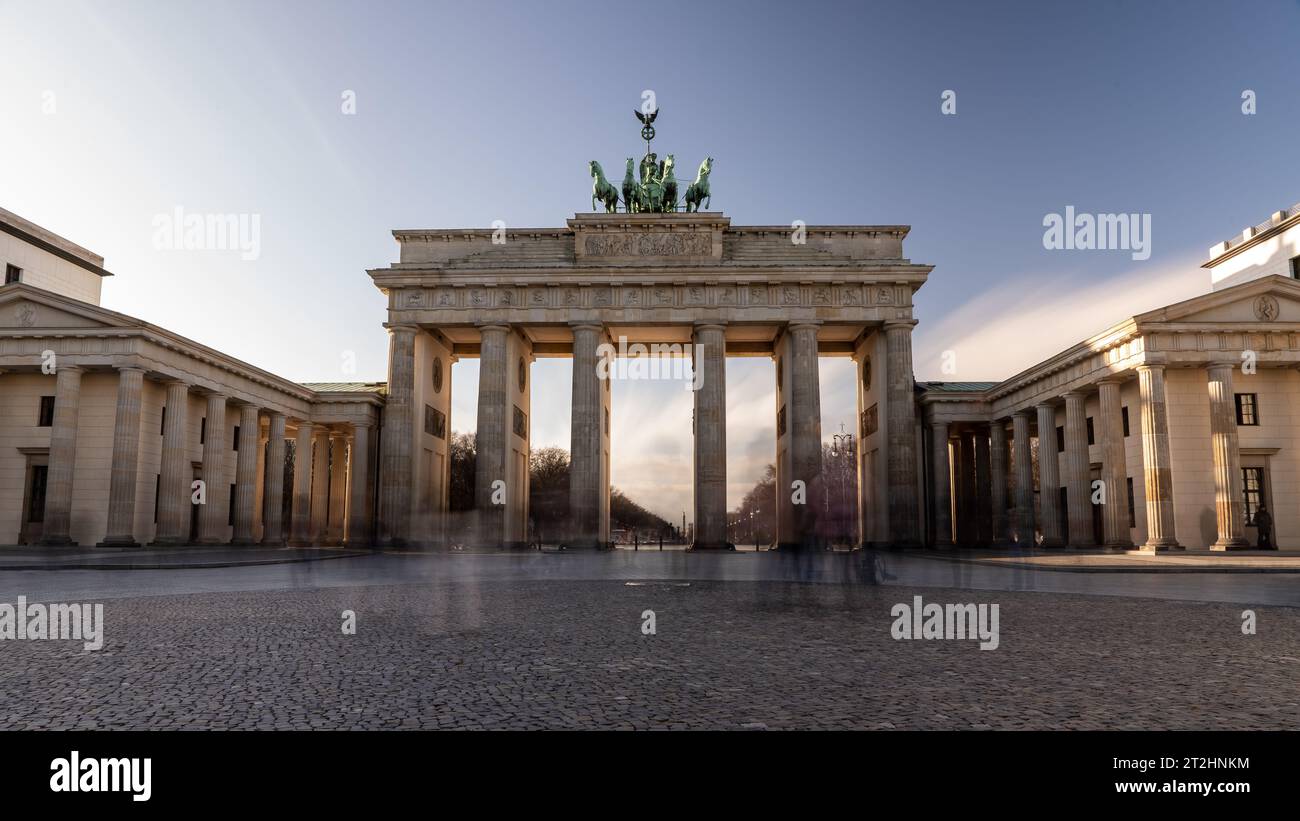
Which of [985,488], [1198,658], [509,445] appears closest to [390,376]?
[509,445]

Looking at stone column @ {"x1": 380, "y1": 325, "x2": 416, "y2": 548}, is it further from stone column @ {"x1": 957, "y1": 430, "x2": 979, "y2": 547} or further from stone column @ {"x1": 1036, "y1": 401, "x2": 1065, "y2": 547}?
stone column @ {"x1": 1036, "y1": 401, "x2": 1065, "y2": 547}

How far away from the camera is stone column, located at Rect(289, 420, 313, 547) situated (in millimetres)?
46062

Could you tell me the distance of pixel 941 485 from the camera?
45.2 m

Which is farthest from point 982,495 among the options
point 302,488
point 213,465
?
point 213,465

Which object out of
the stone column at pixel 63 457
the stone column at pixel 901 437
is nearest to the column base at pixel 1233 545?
the stone column at pixel 901 437

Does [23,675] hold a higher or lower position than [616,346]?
lower

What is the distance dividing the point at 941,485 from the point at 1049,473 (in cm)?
587

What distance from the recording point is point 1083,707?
5.59 meters

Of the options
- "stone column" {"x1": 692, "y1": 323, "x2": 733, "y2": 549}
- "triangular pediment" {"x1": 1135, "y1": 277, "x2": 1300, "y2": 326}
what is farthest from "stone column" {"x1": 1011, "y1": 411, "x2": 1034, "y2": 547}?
"stone column" {"x1": 692, "y1": 323, "x2": 733, "y2": 549}

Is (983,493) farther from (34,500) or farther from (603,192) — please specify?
(34,500)

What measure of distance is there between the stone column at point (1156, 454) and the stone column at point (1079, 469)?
5732 millimetres

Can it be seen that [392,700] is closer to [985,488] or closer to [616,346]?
[616,346]

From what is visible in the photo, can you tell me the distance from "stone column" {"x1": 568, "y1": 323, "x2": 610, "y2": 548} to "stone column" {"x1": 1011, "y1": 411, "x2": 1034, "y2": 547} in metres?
22.3

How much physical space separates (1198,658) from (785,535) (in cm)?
3349
